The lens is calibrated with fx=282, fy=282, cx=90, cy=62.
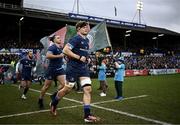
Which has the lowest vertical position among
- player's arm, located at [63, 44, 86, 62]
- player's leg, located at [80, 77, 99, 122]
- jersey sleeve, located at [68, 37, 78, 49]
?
player's leg, located at [80, 77, 99, 122]

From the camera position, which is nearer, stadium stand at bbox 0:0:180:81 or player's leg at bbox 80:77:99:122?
player's leg at bbox 80:77:99:122

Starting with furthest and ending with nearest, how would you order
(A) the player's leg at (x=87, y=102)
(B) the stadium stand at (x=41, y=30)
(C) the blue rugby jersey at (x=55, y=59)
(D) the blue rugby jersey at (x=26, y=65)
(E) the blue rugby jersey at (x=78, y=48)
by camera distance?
(B) the stadium stand at (x=41, y=30)
(D) the blue rugby jersey at (x=26, y=65)
(C) the blue rugby jersey at (x=55, y=59)
(E) the blue rugby jersey at (x=78, y=48)
(A) the player's leg at (x=87, y=102)

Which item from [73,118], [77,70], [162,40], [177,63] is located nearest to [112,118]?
[73,118]

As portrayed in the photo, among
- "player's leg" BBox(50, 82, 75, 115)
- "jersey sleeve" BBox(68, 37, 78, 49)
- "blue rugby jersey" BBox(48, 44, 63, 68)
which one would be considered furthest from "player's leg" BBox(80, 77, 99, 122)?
"blue rugby jersey" BBox(48, 44, 63, 68)

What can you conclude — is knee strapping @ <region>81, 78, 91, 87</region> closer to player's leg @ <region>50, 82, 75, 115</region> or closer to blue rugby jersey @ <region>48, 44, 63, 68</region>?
player's leg @ <region>50, 82, 75, 115</region>

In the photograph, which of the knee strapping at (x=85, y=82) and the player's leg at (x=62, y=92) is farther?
the player's leg at (x=62, y=92)

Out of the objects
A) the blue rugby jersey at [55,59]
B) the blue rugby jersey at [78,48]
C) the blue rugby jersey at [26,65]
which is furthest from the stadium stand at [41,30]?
the blue rugby jersey at [78,48]

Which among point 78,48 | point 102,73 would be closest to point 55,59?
point 78,48

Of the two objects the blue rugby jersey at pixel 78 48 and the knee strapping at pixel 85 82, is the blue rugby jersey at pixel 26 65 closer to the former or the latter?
the blue rugby jersey at pixel 78 48

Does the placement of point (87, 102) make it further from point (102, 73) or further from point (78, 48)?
point (102, 73)

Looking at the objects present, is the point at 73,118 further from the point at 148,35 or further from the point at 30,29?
the point at 148,35

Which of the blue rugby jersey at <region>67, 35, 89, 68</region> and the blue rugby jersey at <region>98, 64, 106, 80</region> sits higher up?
the blue rugby jersey at <region>67, 35, 89, 68</region>

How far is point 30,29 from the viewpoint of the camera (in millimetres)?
47062

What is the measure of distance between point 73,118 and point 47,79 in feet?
6.39
